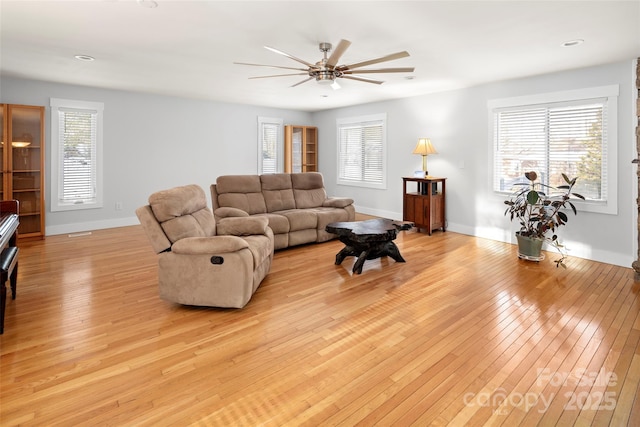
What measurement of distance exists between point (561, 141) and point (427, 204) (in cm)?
207

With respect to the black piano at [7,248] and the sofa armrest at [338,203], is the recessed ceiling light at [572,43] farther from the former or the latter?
the black piano at [7,248]

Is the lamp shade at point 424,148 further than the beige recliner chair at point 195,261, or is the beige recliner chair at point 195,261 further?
the lamp shade at point 424,148

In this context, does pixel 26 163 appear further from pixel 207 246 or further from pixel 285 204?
pixel 207 246

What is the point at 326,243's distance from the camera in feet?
18.5

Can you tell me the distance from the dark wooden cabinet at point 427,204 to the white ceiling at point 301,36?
1713 mm

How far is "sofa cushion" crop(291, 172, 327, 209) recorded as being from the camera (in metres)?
5.92

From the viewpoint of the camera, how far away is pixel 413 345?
255 cm

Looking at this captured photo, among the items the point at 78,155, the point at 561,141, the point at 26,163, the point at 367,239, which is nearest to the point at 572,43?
the point at 561,141

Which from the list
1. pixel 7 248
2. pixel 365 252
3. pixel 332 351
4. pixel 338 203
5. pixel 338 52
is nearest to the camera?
pixel 332 351

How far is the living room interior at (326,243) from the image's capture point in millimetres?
2074

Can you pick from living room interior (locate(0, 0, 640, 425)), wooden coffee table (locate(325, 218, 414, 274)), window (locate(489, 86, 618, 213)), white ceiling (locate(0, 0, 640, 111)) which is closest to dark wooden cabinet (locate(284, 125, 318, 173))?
living room interior (locate(0, 0, 640, 425))

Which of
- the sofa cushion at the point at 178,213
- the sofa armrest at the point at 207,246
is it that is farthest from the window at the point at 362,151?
the sofa armrest at the point at 207,246

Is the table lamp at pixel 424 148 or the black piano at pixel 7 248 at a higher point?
the table lamp at pixel 424 148

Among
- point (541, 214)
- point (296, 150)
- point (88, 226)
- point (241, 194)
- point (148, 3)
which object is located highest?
point (148, 3)
